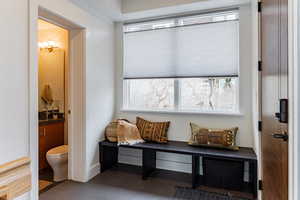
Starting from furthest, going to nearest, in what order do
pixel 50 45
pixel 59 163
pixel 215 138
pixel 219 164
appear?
1. pixel 50 45
2. pixel 59 163
3. pixel 215 138
4. pixel 219 164

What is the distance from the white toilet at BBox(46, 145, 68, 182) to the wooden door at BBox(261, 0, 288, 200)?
8.32ft

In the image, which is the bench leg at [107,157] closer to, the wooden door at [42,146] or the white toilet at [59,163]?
the white toilet at [59,163]

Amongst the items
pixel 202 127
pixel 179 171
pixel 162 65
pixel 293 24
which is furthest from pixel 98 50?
pixel 293 24

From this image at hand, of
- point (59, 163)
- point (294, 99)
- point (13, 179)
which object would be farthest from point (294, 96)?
point (59, 163)

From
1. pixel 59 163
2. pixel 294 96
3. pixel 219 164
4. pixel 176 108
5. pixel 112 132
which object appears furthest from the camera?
pixel 176 108

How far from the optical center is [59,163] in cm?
283

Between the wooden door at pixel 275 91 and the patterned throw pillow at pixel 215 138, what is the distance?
79 cm

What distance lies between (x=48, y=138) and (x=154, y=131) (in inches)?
68.2

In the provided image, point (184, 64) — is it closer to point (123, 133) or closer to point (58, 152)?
point (123, 133)

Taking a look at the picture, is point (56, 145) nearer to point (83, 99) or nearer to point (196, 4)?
point (83, 99)

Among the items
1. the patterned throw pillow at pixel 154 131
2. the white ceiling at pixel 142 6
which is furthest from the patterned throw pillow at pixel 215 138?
the white ceiling at pixel 142 6

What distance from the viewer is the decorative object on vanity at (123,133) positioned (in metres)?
2.99

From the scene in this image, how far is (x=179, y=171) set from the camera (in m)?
3.12

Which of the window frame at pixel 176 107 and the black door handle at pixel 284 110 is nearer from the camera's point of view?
the black door handle at pixel 284 110
